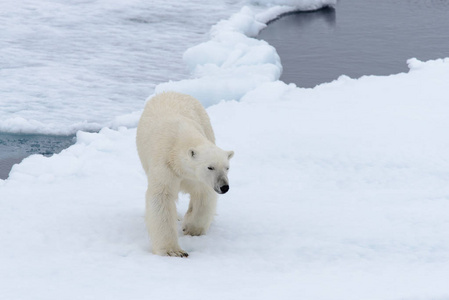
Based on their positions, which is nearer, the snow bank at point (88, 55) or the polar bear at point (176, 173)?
the polar bear at point (176, 173)

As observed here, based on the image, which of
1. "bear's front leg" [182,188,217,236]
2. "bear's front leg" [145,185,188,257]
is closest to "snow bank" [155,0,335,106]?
"bear's front leg" [182,188,217,236]

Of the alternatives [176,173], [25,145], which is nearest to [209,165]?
[176,173]

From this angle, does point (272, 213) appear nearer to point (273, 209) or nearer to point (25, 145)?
point (273, 209)

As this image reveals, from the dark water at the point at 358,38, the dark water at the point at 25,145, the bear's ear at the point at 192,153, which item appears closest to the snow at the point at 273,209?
the dark water at the point at 25,145

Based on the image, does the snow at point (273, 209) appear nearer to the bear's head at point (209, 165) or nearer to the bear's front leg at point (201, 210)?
the bear's front leg at point (201, 210)

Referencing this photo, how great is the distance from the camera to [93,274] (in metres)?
3.59

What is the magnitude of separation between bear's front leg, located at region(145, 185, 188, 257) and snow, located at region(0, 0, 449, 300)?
0.09 m

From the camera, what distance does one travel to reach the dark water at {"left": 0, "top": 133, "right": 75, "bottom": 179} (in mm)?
7043

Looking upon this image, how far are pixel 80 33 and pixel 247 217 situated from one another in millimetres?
8233

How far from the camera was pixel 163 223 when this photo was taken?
4.03 metres

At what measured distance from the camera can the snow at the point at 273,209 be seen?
3539 millimetres

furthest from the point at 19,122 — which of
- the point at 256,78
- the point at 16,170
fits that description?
the point at 256,78

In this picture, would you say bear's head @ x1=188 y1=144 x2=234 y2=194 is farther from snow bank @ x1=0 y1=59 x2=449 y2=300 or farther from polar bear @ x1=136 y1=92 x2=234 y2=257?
snow bank @ x1=0 y1=59 x2=449 y2=300

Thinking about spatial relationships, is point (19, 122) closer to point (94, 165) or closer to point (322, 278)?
point (94, 165)
